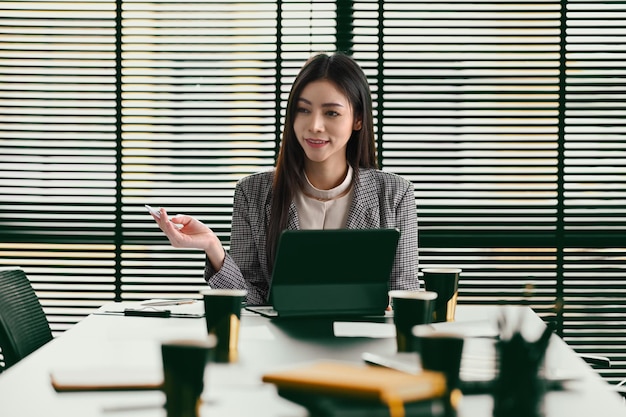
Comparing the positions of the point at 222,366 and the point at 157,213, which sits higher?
the point at 157,213

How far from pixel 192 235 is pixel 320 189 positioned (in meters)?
0.64

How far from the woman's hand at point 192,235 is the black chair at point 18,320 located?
19.7 inches

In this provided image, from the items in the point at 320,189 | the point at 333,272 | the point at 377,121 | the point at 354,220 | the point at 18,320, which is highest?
the point at 377,121

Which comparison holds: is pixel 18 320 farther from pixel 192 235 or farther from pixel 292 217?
pixel 292 217

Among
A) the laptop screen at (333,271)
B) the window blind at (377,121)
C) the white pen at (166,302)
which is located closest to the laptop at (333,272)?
the laptop screen at (333,271)

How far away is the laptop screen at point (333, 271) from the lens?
5.90 ft

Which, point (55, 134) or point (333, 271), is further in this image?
point (55, 134)

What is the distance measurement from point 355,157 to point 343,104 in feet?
0.85

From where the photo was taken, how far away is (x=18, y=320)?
7.12 feet

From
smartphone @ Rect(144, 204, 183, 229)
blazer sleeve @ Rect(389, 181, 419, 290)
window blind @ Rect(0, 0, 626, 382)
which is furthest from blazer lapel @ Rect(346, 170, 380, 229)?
window blind @ Rect(0, 0, 626, 382)

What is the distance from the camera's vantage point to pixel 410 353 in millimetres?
1561

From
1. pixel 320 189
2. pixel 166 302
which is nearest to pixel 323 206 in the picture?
pixel 320 189

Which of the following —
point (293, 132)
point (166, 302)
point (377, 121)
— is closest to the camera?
point (166, 302)

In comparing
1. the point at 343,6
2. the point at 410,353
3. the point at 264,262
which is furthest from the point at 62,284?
the point at 410,353
